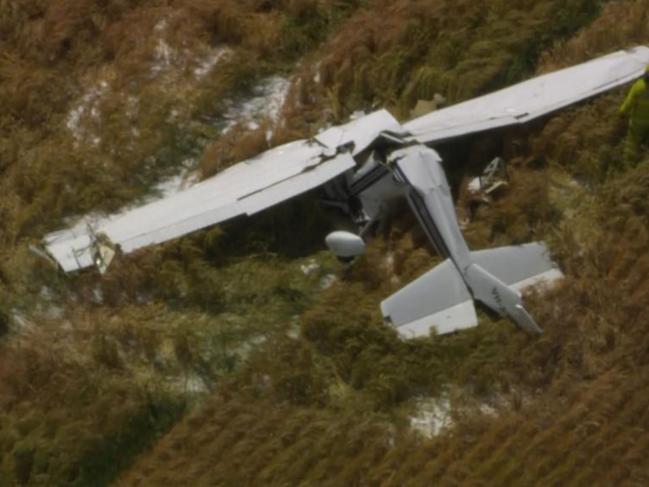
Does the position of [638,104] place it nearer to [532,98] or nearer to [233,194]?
[532,98]

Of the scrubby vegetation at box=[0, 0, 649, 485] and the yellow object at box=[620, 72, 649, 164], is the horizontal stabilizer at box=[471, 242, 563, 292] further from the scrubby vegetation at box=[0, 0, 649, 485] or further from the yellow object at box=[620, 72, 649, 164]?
the yellow object at box=[620, 72, 649, 164]

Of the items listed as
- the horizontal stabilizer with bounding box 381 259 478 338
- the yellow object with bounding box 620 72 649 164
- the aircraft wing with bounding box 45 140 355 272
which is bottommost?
the horizontal stabilizer with bounding box 381 259 478 338

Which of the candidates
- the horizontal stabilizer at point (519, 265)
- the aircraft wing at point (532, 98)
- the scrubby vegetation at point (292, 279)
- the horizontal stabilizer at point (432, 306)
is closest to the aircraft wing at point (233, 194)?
the scrubby vegetation at point (292, 279)

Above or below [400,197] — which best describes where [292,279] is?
below

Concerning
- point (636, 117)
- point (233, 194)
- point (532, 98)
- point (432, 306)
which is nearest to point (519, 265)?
point (432, 306)

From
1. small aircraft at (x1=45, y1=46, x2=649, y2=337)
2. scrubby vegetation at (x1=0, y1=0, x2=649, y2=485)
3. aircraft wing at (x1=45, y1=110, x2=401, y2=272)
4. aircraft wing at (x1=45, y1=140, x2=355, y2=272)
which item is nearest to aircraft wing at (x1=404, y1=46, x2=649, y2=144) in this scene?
small aircraft at (x1=45, y1=46, x2=649, y2=337)

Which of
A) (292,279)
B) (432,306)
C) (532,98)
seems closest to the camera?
(432,306)
